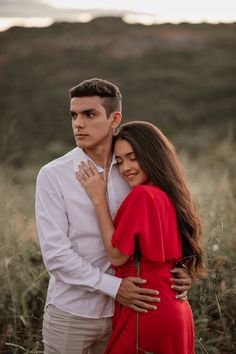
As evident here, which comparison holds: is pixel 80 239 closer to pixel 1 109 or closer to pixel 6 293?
pixel 6 293

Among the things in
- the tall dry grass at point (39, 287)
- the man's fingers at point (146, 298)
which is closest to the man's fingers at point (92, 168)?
the man's fingers at point (146, 298)

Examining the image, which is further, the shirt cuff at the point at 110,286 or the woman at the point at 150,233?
the shirt cuff at the point at 110,286

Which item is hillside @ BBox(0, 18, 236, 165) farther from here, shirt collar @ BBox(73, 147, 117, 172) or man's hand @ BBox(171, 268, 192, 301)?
man's hand @ BBox(171, 268, 192, 301)

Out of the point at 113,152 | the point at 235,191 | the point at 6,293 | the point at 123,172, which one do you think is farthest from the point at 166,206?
the point at 235,191

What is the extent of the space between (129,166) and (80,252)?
559 mm

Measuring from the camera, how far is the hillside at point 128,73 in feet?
92.6

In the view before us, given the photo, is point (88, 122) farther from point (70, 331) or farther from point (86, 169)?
point (70, 331)

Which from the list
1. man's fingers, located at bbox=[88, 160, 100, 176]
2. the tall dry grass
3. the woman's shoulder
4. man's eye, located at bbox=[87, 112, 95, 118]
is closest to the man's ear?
man's eye, located at bbox=[87, 112, 95, 118]

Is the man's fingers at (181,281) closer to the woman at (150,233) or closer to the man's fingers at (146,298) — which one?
the woman at (150,233)

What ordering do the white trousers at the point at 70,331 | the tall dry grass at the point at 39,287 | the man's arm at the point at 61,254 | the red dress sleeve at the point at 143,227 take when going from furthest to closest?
the tall dry grass at the point at 39,287 → the white trousers at the point at 70,331 → the man's arm at the point at 61,254 → the red dress sleeve at the point at 143,227

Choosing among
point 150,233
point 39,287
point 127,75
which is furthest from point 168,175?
point 127,75

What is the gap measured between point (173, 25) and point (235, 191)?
114 feet

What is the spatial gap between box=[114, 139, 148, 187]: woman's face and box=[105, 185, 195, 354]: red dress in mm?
155

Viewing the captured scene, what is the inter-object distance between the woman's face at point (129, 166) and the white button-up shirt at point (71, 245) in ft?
0.59
